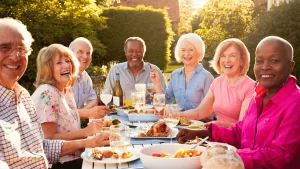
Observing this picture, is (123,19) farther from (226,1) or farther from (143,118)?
(143,118)

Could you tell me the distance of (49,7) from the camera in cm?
1144

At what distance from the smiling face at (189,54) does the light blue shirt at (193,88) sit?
11 centimetres

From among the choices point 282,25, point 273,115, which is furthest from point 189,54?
point 282,25

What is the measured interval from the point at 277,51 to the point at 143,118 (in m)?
1.73

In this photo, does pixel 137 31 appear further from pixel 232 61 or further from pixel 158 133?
pixel 158 133

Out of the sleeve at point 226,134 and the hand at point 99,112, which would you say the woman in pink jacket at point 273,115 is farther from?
the hand at point 99,112

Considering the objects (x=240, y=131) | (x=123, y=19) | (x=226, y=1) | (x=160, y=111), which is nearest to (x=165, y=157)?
(x=240, y=131)

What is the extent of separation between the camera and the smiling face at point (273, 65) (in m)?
2.36

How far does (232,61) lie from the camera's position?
13.0 ft

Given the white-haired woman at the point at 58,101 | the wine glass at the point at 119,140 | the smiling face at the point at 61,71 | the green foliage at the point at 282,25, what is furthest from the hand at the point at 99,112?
the green foliage at the point at 282,25

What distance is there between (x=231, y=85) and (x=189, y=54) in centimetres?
112

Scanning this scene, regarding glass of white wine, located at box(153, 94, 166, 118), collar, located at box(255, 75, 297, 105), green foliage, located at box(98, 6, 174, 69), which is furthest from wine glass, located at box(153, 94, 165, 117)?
green foliage, located at box(98, 6, 174, 69)

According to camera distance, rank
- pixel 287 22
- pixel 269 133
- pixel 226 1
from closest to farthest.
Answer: pixel 269 133, pixel 287 22, pixel 226 1

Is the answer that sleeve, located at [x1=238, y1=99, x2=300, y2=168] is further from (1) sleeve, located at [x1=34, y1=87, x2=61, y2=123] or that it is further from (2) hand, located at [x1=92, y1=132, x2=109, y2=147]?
(1) sleeve, located at [x1=34, y1=87, x2=61, y2=123]
